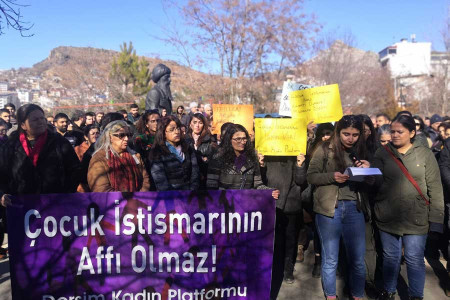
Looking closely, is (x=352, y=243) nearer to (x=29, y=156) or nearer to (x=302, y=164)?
(x=302, y=164)

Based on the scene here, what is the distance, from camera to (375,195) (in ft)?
12.2

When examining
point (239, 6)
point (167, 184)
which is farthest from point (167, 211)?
point (239, 6)

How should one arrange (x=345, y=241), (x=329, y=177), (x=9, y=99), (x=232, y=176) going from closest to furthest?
(x=329, y=177)
(x=345, y=241)
(x=232, y=176)
(x=9, y=99)

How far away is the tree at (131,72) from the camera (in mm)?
34750

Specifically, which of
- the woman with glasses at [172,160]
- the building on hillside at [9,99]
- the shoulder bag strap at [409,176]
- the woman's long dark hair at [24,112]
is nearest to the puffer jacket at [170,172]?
the woman with glasses at [172,160]

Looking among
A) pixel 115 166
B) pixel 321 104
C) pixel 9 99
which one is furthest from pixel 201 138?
pixel 9 99

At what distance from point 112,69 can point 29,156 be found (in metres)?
31.9

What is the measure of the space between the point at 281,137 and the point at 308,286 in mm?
1817

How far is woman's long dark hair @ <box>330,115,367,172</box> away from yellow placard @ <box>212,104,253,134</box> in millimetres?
2832

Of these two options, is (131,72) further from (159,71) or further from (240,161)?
(240,161)

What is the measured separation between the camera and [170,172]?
12.7 feet

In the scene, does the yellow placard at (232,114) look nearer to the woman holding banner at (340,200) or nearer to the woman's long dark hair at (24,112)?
the woman holding banner at (340,200)

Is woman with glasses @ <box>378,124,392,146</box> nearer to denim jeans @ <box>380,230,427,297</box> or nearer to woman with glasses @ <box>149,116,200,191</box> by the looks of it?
A: denim jeans @ <box>380,230,427,297</box>

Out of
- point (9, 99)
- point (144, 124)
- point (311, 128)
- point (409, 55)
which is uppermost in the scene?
point (409, 55)
